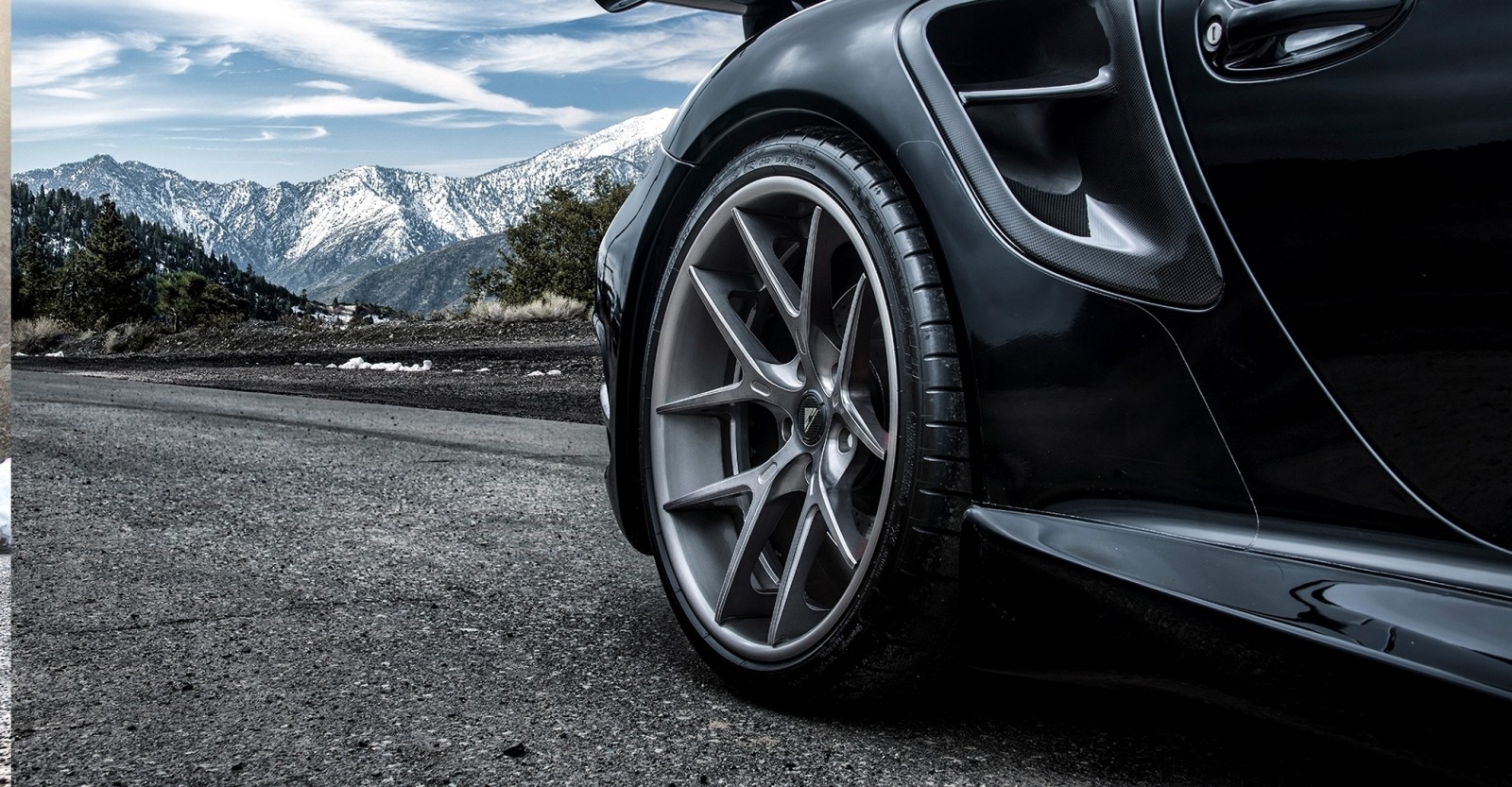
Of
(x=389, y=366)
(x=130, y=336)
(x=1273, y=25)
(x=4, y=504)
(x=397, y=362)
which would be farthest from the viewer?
(x=130, y=336)

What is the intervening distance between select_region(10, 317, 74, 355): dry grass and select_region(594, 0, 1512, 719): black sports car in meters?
24.0

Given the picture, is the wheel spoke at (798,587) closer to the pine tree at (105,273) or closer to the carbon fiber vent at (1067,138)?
the carbon fiber vent at (1067,138)

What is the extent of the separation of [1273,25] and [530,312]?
1667 centimetres

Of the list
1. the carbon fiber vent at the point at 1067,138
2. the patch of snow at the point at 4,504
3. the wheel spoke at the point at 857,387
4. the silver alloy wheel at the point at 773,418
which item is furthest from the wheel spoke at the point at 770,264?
the patch of snow at the point at 4,504

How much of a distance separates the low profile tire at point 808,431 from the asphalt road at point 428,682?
14 centimetres

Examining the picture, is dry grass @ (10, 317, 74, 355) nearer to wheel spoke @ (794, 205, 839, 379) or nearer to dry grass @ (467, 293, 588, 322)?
dry grass @ (467, 293, 588, 322)

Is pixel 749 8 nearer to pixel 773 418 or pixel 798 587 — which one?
pixel 773 418

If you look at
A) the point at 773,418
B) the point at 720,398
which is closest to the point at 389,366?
the point at 773,418

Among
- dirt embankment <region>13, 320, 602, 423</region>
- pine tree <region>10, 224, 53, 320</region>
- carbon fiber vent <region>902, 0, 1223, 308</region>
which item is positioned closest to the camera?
carbon fiber vent <region>902, 0, 1223, 308</region>

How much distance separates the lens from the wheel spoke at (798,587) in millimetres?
1619

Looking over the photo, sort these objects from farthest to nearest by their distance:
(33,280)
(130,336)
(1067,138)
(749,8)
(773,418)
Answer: (33,280) → (130,336) → (749,8) → (773,418) → (1067,138)

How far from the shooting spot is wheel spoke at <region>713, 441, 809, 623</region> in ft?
5.58

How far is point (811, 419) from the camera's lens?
67.0 inches

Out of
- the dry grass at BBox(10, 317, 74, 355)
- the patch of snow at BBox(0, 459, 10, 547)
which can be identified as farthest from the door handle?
the dry grass at BBox(10, 317, 74, 355)
